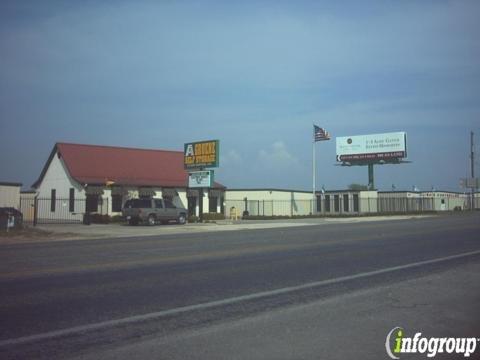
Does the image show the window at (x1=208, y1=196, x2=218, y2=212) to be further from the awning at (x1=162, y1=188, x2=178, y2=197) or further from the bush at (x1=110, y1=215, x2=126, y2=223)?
the bush at (x1=110, y1=215, x2=126, y2=223)

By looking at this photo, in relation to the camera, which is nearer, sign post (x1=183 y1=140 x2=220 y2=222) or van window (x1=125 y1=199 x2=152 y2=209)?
van window (x1=125 y1=199 x2=152 y2=209)

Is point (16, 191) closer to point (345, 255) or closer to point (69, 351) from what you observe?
point (345, 255)

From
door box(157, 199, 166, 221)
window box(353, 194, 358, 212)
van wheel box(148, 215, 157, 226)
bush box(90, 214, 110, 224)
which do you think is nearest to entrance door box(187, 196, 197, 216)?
bush box(90, 214, 110, 224)

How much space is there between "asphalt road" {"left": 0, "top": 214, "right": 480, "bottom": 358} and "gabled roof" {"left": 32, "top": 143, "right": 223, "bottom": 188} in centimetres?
2757

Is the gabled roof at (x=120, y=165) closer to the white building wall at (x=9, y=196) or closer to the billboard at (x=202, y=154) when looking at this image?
the white building wall at (x=9, y=196)

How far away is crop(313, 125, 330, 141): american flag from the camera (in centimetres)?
5559

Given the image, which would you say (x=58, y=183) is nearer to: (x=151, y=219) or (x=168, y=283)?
(x=151, y=219)

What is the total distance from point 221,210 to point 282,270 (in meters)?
39.7

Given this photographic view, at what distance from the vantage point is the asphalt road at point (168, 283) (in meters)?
6.64

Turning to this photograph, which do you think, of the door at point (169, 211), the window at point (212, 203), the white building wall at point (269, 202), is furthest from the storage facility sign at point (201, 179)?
the white building wall at point (269, 202)

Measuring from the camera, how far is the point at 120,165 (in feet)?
156

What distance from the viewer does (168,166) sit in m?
50.8

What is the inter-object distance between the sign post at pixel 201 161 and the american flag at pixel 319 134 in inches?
731

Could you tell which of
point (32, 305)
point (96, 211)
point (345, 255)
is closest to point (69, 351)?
point (32, 305)
